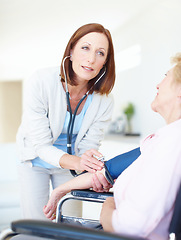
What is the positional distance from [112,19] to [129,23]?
342 mm

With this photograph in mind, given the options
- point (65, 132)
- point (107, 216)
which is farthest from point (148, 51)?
point (107, 216)

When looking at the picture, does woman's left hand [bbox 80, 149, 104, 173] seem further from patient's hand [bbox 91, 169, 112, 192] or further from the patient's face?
the patient's face

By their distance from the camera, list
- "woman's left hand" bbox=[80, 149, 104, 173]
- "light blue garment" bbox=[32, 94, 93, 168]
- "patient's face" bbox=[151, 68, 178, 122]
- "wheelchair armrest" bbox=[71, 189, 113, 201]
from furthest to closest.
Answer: "light blue garment" bbox=[32, 94, 93, 168] → "woman's left hand" bbox=[80, 149, 104, 173] → "wheelchair armrest" bbox=[71, 189, 113, 201] → "patient's face" bbox=[151, 68, 178, 122]

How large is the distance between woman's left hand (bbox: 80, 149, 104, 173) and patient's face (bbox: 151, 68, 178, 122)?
33cm

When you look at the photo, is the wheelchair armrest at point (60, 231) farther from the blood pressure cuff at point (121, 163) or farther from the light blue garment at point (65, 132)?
the light blue garment at point (65, 132)

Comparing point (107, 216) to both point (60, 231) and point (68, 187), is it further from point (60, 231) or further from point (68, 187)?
point (68, 187)

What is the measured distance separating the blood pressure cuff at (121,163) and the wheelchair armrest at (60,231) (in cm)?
47

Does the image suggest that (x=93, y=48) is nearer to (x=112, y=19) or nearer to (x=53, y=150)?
(x=53, y=150)

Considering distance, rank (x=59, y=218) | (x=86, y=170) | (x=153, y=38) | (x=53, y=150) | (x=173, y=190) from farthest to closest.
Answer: (x=153, y=38) → (x=53, y=150) → (x=86, y=170) → (x=59, y=218) → (x=173, y=190)

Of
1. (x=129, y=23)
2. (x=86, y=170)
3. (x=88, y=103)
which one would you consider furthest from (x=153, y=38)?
(x=86, y=170)

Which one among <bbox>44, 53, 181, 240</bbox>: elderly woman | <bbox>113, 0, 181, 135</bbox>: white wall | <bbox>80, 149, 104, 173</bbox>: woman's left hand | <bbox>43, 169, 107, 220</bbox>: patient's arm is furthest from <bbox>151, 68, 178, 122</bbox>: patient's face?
<bbox>113, 0, 181, 135</bbox>: white wall

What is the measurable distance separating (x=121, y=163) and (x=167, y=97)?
307 millimetres

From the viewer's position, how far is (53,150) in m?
1.58

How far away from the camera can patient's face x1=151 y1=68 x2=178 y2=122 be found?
3.59 feet
